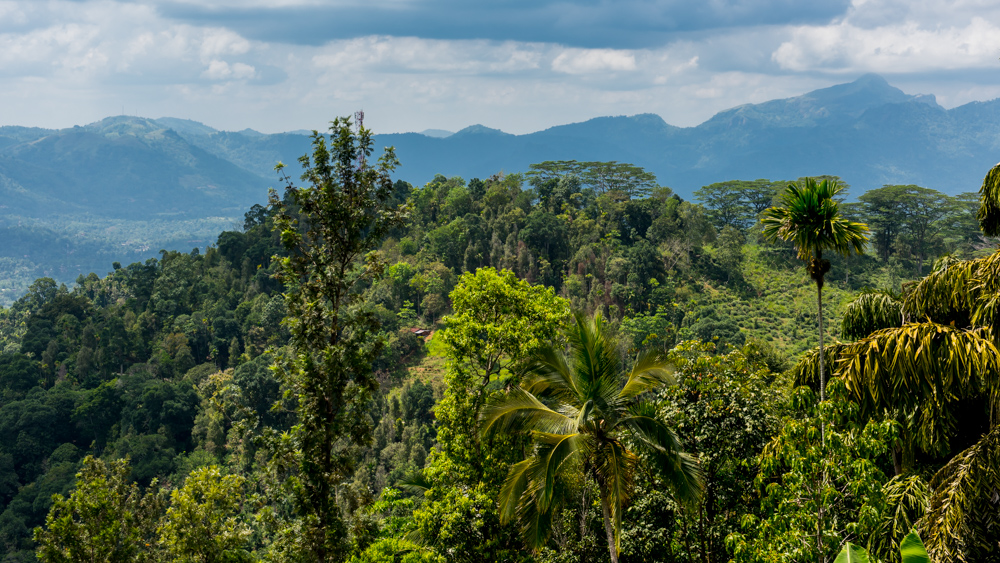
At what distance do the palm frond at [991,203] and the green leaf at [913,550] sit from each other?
4860 millimetres

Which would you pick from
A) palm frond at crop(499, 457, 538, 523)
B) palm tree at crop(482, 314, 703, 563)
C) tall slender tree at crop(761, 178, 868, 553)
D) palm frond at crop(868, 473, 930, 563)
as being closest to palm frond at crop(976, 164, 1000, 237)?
tall slender tree at crop(761, 178, 868, 553)

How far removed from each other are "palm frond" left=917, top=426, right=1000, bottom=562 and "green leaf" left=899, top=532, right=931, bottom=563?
1.72 m

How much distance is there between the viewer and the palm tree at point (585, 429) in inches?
339

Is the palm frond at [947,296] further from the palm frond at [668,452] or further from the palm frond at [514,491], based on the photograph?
the palm frond at [514,491]

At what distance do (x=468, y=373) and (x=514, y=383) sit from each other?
1604 millimetres

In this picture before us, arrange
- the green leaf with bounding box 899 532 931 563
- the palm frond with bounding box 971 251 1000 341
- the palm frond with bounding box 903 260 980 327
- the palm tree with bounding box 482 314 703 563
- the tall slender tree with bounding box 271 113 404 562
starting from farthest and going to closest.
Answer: the tall slender tree with bounding box 271 113 404 562 → the palm tree with bounding box 482 314 703 563 → the palm frond with bounding box 903 260 980 327 → the palm frond with bounding box 971 251 1000 341 → the green leaf with bounding box 899 532 931 563

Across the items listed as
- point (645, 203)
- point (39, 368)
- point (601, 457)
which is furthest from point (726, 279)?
point (39, 368)

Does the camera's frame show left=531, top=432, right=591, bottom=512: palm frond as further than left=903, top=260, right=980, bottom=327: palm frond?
Yes

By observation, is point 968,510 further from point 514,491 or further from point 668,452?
point 514,491

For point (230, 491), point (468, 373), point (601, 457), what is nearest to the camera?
point (601, 457)

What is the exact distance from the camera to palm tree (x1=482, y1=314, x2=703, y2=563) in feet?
28.2

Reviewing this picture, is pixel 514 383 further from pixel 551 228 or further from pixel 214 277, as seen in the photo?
A: pixel 214 277

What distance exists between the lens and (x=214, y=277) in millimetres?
80062

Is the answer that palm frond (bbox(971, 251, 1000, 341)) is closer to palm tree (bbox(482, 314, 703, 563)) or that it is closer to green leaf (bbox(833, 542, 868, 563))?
green leaf (bbox(833, 542, 868, 563))
